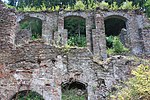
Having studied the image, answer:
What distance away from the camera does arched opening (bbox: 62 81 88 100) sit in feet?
36.8

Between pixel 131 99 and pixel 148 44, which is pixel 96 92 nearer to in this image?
pixel 131 99

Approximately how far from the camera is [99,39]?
2156 centimetres

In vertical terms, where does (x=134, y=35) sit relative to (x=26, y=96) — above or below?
above

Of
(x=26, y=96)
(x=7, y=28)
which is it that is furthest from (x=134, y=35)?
(x=7, y=28)

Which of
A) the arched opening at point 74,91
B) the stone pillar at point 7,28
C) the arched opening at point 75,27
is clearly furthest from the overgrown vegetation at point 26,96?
the arched opening at point 75,27

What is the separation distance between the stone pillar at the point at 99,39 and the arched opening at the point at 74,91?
9003 mm

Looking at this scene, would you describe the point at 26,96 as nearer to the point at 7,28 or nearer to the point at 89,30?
the point at 7,28

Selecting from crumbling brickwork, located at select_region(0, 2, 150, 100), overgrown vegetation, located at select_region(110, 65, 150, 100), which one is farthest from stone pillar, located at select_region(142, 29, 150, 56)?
overgrown vegetation, located at select_region(110, 65, 150, 100)

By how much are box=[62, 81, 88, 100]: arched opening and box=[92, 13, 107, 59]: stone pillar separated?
900cm

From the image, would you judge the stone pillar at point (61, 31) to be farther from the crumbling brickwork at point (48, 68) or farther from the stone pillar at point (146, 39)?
the crumbling brickwork at point (48, 68)

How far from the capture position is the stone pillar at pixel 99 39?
68.2 ft

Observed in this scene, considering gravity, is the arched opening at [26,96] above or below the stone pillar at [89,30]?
below

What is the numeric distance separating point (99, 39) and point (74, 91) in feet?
34.5

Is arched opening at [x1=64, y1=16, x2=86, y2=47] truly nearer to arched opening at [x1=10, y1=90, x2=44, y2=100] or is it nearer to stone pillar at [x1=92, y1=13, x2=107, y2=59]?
stone pillar at [x1=92, y1=13, x2=107, y2=59]
